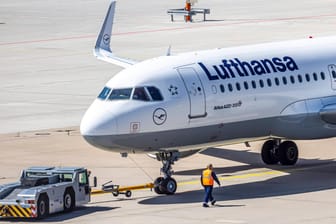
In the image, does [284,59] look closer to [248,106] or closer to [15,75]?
[248,106]

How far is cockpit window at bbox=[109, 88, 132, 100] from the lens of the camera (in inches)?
1622

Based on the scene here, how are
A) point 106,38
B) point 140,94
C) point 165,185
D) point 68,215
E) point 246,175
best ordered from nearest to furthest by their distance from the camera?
point 68,215 < point 140,94 < point 165,185 < point 246,175 < point 106,38

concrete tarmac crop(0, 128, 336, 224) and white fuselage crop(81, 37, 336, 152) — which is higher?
white fuselage crop(81, 37, 336, 152)

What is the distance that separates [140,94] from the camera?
135 ft

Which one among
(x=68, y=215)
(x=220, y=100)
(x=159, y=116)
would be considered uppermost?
(x=220, y=100)

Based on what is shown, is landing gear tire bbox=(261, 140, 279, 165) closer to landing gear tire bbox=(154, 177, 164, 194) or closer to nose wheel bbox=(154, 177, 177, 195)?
nose wheel bbox=(154, 177, 177, 195)

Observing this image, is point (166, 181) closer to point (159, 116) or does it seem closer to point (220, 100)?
point (159, 116)

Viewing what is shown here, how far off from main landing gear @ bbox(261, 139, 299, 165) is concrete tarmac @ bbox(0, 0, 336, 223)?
0.52 m

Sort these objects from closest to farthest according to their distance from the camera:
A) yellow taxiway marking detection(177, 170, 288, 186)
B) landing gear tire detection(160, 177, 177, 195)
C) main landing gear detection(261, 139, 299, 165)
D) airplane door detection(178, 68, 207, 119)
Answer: landing gear tire detection(160, 177, 177, 195) → airplane door detection(178, 68, 207, 119) → yellow taxiway marking detection(177, 170, 288, 186) → main landing gear detection(261, 139, 299, 165)

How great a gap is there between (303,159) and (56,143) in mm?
11122

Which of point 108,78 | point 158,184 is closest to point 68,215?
point 158,184

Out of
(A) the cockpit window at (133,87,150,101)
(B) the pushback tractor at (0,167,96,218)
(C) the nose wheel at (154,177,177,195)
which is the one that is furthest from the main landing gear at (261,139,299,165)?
(B) the pushback tractor at (0,167,96,218)

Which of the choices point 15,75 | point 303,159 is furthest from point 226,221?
point 15,75

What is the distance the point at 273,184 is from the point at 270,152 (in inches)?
165
